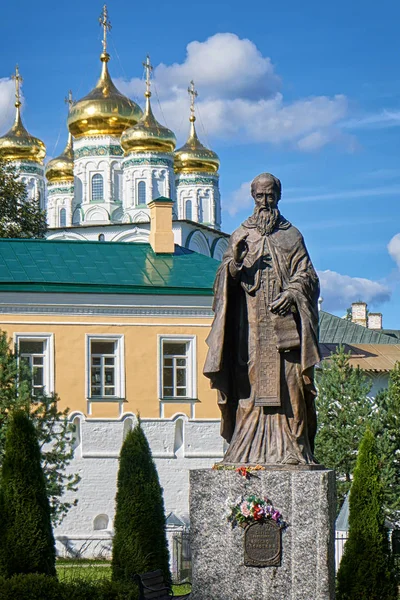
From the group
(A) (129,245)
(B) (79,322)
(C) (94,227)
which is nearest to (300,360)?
(B) (79,322)

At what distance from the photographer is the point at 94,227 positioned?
53719 mm

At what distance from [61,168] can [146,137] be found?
10.6 metres

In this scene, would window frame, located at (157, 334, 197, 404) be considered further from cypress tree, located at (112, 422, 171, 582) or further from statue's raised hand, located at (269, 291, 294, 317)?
statue's raised hand, located at (269, 291, 294, 317)

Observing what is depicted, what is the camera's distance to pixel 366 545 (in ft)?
41.2

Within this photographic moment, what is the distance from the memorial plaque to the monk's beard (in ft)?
6.88

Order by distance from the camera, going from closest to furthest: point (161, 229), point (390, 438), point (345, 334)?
point (390, 438), point (161, 229), point (345, 334)

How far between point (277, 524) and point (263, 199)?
2340mm

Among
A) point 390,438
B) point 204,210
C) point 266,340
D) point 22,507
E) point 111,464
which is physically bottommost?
point 22,507

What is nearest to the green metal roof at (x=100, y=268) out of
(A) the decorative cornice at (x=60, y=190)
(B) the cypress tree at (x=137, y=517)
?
(B) the cypress tree at (x=137, y=517)

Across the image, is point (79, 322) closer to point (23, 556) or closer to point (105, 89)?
point (23, 556)

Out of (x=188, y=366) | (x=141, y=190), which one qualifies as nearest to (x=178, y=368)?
(x=188, y=366)

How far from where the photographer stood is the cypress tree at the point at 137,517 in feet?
52.6

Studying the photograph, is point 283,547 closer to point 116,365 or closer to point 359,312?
point 116,365

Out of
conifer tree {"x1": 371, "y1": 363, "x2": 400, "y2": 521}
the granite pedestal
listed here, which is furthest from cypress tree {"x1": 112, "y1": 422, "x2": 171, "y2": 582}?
conifer tree {"x1": 371, "y1": 363, "x2": 400, "y2": 521}
